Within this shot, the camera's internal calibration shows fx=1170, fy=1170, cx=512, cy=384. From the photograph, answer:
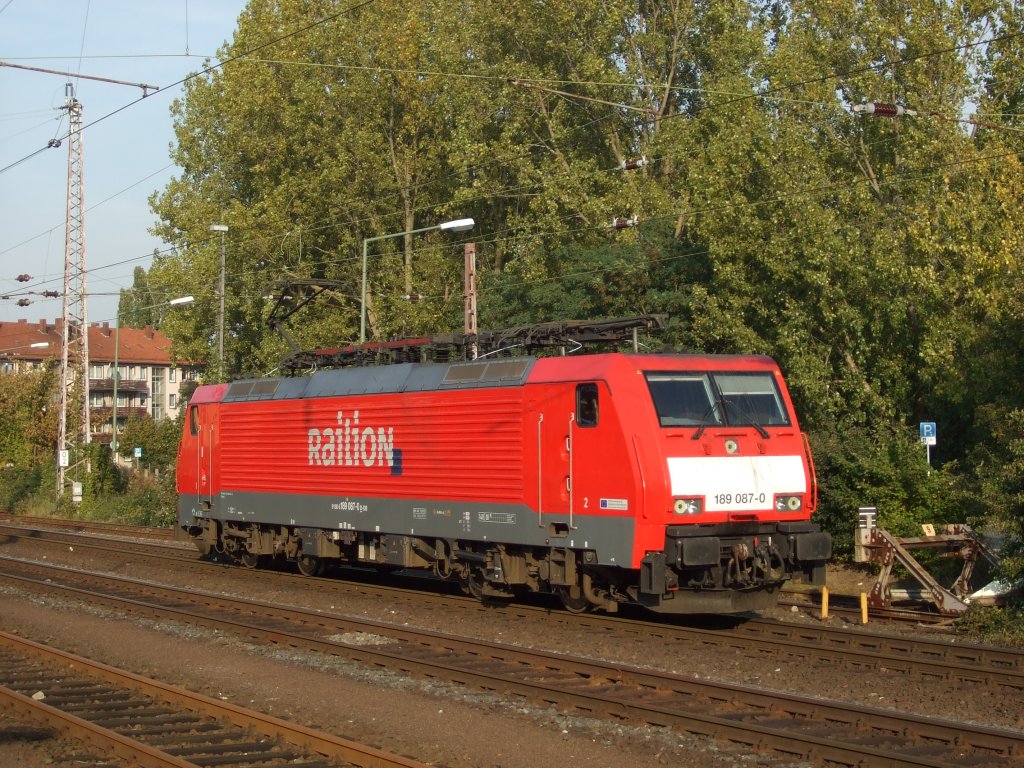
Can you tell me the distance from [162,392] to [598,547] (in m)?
93.5

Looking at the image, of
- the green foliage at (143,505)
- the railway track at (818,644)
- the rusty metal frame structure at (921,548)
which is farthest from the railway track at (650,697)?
the green foliage at (143,505)

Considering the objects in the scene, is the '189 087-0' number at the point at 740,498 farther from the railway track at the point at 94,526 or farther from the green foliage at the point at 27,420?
the green foliage at the point at 27,420

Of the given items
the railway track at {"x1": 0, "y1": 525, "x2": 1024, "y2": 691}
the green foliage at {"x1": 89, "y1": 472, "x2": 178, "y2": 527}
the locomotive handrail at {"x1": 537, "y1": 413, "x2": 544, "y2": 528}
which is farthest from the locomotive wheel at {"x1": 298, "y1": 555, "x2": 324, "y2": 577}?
the green foliage at {"x1": 89, "y1": 472, "x2": 178, "y2": 527}

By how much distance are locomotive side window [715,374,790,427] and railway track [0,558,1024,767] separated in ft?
13.7

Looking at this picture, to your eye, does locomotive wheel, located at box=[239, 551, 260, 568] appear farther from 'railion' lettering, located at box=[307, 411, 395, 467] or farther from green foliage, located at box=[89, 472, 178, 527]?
green foliage, located at box=[89, 472, 178, 527]

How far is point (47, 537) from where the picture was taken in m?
31.6

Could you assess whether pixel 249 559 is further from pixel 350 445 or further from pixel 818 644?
pixel 818 644

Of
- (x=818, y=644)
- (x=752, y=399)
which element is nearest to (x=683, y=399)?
(x=752, y=399)

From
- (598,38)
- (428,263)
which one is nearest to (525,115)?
(598,38)

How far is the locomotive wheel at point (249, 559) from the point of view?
75.6 feet

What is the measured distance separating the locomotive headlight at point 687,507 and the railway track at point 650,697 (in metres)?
2.37

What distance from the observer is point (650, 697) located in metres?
11.0

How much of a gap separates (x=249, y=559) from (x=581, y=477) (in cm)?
1078

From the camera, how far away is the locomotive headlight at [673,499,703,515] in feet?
45.0
